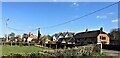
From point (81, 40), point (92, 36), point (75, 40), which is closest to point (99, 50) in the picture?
point (92, 36)

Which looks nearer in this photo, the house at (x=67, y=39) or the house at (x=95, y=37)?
the house at (x=95, y=37)

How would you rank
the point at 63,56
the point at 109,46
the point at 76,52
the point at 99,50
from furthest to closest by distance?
1. the point at 109,46
2. the point at 99,50
3. the point at 76,52
4. the point at 63,56

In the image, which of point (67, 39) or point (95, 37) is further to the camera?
point (67, 39)

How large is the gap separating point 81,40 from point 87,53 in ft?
187

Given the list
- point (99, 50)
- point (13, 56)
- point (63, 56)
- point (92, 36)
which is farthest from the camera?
point (92, 36)

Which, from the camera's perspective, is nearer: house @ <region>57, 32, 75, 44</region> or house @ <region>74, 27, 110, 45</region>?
house @ <region>74, 27, 110, 45</region>

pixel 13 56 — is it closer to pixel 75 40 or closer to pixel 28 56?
pixel 28 56

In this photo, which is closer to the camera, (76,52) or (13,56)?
(13,56)

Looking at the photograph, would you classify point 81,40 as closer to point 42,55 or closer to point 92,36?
point 92,36

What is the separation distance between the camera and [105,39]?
70.9 meters

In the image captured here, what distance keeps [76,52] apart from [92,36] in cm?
5090

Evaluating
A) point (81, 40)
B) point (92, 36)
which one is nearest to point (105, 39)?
point (92, 36)

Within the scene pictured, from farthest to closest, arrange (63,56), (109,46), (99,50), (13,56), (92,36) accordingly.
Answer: (92,36) < (109,46) < (99,50) < (63,56) < (13,56)

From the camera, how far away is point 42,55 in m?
17.4
